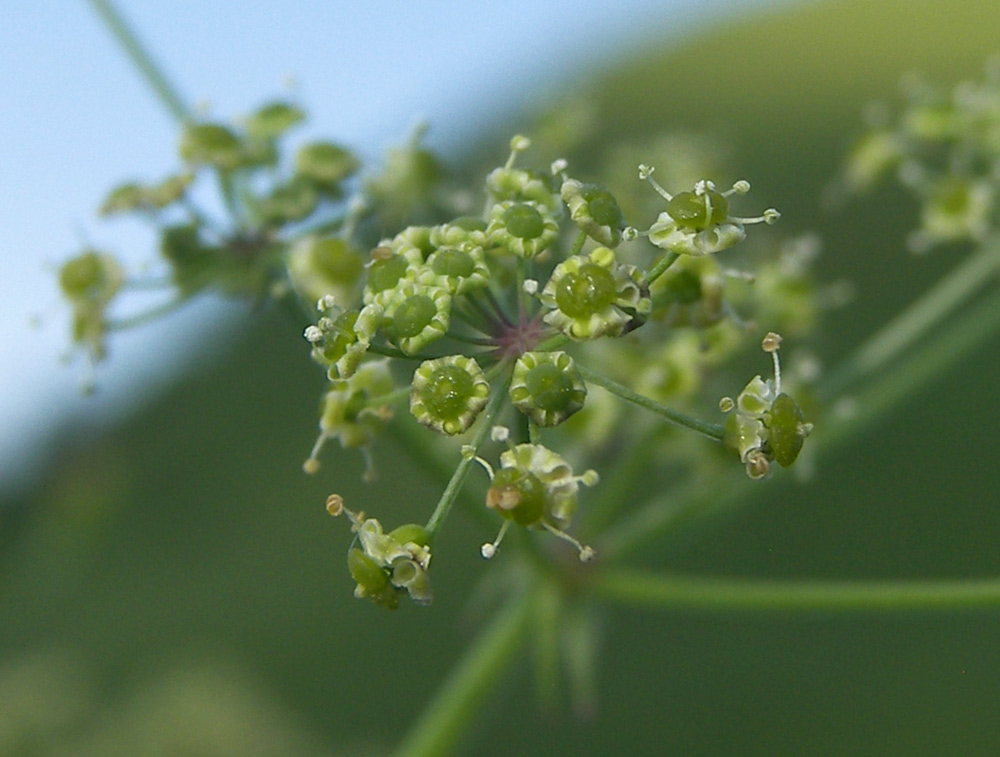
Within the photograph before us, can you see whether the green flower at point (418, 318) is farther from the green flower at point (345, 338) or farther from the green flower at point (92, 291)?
the green flower at point (92, 291)

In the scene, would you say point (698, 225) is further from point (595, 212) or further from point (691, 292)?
point (691, 292)

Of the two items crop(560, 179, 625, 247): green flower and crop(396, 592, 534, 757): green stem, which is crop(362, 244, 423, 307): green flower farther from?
crop(396, 592, 534, 757): green stem

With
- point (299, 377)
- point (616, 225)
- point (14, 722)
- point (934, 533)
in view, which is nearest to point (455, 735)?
point (616, 225)

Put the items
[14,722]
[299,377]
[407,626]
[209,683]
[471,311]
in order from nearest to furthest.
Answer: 1. [471,311]
2. [14,722]
3. [209,683]
4. [407,626]
5. [299,377]

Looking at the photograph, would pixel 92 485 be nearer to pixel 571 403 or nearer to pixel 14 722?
pixel 14 722

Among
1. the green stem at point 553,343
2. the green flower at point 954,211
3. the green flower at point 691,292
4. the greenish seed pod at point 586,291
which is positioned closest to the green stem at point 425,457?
the green flower at point 691,292

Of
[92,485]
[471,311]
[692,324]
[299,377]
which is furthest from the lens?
[299,377]
